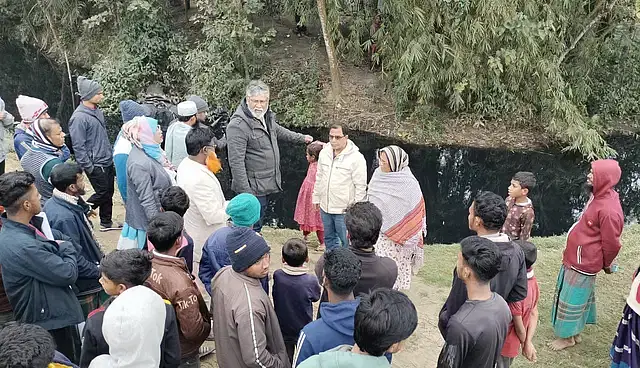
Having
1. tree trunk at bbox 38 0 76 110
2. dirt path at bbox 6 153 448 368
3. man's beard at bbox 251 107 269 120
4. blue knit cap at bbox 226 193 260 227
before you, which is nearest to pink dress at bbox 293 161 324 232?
dirt path at bbox 6 153 448 368

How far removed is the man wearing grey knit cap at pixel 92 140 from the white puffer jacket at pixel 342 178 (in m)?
2.07

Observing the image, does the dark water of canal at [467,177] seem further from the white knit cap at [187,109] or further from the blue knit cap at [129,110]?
the white knit cap at [187,109]

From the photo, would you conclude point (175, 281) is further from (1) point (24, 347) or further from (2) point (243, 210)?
(1) point (24, 347)

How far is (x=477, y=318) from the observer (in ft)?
7.84

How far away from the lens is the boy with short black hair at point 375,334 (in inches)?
78.7

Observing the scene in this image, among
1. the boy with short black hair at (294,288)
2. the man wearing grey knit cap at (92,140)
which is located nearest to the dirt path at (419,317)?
the man wearing grey knit cap at (92,140)

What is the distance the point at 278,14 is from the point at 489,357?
44.9 ft

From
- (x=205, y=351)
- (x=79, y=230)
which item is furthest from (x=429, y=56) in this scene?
(x=79, y=230)

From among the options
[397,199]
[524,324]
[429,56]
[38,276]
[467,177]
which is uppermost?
[38,276]

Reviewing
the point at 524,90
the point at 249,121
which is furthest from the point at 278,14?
the point at 249,121

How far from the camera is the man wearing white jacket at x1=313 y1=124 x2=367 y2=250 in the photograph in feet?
14.8

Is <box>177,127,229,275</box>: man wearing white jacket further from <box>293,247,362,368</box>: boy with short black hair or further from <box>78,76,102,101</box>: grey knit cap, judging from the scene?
<box>78,76,102,101</box>: grey knit cap

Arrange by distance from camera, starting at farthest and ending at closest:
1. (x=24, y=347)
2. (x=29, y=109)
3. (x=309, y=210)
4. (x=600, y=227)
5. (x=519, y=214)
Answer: (x=309, y=210)
(x=29, y=109)
(x=519, y=214)
(x=600, y=227)
(x=24, y=347)

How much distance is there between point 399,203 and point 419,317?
1008mm
